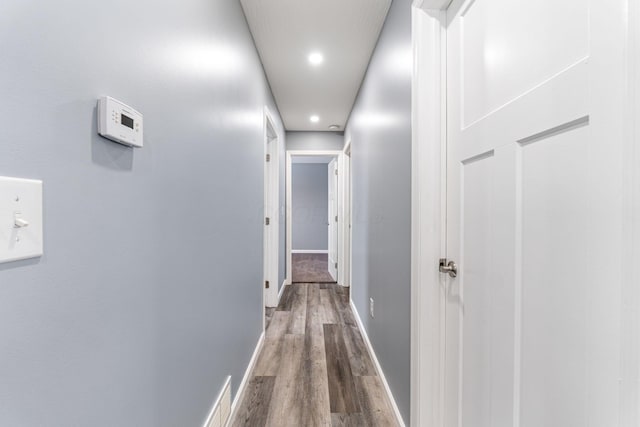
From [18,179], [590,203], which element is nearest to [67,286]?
[18,179]

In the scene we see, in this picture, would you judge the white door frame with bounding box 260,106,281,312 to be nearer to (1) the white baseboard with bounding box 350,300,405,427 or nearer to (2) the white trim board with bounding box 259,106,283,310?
(2) the white trim board with bounding box 259,106,283,310

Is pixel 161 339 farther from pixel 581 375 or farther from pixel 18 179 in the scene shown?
pixel 581 375

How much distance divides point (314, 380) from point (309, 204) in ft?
18.8

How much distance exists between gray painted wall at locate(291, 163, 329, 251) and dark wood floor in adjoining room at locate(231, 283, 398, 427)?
175 inches

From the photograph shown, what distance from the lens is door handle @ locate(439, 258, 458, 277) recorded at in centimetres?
105

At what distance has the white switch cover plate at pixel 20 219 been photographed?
0.41m

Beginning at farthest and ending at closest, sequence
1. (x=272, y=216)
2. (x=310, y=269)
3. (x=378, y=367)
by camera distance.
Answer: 1. (x=310, y=269)
2. (x=272, y=216)
3. (x=378, y=367)

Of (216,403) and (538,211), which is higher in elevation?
(538,211)

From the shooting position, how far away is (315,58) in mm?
2309

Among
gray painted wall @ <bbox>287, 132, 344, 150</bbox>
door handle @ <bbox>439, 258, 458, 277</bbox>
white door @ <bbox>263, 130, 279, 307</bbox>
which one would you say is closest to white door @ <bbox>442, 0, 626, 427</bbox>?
door handle @ <bbox>439, 258, 458, 277</bbox>

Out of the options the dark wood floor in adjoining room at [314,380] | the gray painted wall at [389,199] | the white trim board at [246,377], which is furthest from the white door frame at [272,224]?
the gray painted wall at [389,199]

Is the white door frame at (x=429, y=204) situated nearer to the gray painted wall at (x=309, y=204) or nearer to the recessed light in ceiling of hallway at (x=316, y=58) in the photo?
the recessed light in ceiling of hallway at (x=316, y=58)

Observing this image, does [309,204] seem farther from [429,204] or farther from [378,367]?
[429,204]

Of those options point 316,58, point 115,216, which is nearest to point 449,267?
point 115,216
